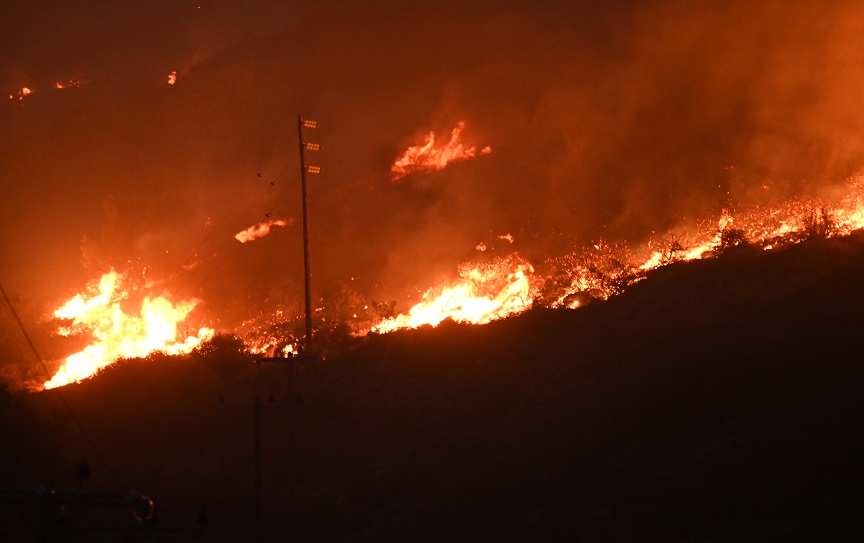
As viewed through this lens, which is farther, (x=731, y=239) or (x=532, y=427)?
(x=731, y=239)

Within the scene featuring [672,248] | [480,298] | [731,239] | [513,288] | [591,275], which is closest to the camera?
[731,239]

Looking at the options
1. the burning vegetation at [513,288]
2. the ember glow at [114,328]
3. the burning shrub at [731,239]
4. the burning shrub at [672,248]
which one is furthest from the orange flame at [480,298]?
the ember glow at [114,328]

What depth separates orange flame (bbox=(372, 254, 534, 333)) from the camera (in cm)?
4522

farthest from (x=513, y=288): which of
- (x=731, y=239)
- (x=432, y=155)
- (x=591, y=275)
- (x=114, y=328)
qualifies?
(x=114, y=328)

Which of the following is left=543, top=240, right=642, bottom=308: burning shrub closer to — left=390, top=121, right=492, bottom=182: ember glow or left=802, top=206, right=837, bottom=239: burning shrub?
left=802, top=206, right=837, bottom=239: burning shrub

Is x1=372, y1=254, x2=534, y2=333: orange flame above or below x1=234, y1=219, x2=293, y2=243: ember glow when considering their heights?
below

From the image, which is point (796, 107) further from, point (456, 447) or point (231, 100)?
point (231, 100)

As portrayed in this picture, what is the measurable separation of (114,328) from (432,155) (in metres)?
26.1

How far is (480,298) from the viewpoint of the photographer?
1864 inches

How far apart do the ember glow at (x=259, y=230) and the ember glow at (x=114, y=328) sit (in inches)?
269

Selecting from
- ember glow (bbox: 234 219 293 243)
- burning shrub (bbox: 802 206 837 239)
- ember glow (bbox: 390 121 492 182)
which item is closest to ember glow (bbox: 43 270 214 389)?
ember glow (bbox: 234 219 293 243)

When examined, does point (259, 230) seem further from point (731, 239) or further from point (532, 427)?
point (731, 239)

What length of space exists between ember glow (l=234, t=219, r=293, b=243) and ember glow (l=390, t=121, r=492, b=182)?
10.0 metres

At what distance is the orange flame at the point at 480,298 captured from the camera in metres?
45.2
